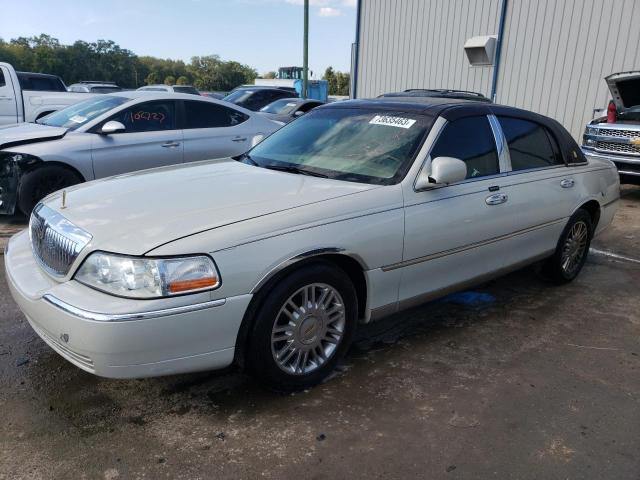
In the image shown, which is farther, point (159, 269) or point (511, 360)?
point (511, 360)

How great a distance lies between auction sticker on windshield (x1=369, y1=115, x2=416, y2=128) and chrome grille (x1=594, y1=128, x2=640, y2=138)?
6674 mm

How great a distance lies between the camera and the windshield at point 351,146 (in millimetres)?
3342

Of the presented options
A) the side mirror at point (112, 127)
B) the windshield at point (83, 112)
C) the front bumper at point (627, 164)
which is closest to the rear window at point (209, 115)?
the windshield at point (83, 112)

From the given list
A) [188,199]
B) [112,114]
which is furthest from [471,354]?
[112,114]

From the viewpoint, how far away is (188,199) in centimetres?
291

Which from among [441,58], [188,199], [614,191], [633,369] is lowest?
[633,369]

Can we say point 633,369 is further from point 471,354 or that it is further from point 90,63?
point 90,63

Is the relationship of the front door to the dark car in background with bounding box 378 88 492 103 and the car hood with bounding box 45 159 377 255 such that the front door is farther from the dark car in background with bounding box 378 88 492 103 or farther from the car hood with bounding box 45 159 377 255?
the dark car in background with bounding box 378 88 492 103

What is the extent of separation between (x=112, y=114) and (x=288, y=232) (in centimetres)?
468

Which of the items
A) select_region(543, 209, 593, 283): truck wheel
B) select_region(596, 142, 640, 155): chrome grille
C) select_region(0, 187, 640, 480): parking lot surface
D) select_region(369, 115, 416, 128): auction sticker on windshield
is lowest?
select_region(0, 187, 640, 480): parking lot surface

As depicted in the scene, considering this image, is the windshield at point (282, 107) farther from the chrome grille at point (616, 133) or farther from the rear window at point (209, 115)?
the chrome grille at point (616, 133)

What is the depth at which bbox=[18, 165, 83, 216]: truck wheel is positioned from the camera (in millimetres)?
5914

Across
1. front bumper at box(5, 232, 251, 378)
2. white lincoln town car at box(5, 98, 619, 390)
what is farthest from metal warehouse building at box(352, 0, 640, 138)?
front bumper at box(5, 232, 251, 378)

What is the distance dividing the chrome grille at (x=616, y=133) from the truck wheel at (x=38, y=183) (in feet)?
27.1
